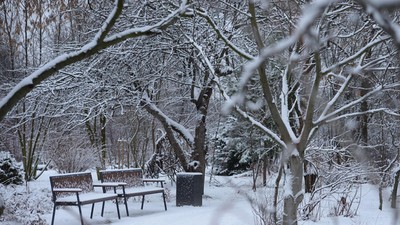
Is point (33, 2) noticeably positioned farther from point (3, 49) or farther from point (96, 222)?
point (96, 222)

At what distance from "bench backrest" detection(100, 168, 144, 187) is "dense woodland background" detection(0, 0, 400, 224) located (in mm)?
1384

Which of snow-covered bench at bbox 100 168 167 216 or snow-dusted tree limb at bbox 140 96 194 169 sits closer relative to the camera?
snow-covered bench at bbox 100 168 167 216

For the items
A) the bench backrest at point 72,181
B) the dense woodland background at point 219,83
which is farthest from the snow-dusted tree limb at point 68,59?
the bench backrest at point 72,181

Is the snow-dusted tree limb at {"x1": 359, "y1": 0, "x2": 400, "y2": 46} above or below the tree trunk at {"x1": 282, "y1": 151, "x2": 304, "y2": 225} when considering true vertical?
above

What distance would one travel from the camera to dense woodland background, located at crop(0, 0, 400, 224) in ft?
14.9

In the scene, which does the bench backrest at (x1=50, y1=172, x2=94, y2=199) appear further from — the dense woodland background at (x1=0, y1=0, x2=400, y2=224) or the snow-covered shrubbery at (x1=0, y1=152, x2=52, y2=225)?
the dense woodland background at (x1=0, y1=0, x2=400, y2=224)

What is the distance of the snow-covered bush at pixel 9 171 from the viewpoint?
12.5m

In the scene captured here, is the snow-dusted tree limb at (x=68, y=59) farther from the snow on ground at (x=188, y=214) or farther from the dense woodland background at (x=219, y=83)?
the snow on ground at (x=188, y=214)

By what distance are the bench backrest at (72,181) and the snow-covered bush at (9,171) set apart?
16.0 ft

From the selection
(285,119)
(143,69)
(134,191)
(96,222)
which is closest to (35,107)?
(143,69)

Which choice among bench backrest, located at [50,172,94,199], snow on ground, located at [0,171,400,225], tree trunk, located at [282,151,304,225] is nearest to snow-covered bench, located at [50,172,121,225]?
bench backrest, located at [50,172,94,199]

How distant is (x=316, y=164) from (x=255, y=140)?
6707 millimetres

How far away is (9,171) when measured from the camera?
12891 millimetres

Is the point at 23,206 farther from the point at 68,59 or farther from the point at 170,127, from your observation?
the point at 68,59
